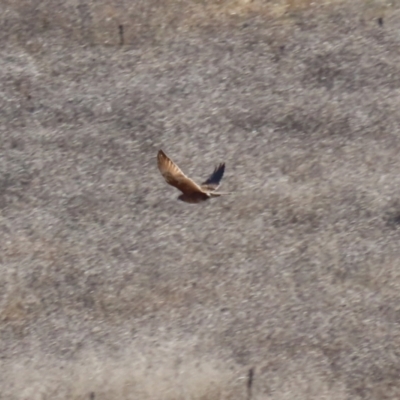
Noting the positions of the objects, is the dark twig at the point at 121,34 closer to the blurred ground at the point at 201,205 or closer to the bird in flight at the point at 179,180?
the blurred ground at the point at 201,205

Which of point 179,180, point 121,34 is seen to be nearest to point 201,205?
point 121,34

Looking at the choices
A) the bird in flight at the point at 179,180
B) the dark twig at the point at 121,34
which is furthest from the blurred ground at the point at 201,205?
the bird in flight at the point at 179,180

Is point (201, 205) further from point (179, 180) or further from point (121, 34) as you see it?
point (179, 180)

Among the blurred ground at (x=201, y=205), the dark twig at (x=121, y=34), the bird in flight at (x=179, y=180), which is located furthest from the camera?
the dark twig at (x=121, y=34)

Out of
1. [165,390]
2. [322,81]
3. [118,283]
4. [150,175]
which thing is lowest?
[165,390]

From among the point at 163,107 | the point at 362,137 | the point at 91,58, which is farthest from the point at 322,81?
the point at 91,58

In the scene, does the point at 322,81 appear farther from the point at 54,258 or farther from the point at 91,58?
the point at 54,258

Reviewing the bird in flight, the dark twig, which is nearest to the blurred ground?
the dark twig

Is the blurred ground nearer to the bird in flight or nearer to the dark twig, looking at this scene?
the dark twig
